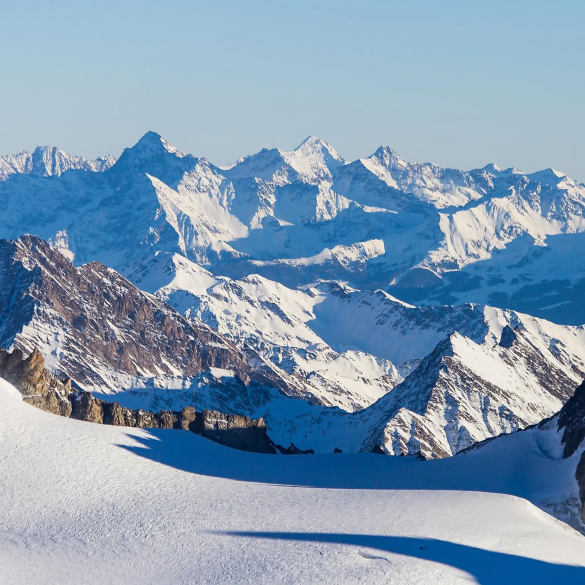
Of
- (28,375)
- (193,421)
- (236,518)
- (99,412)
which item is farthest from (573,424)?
(99,412)

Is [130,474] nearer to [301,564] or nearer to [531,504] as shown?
[301,564]

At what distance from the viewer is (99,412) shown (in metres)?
163

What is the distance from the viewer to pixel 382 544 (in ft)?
299

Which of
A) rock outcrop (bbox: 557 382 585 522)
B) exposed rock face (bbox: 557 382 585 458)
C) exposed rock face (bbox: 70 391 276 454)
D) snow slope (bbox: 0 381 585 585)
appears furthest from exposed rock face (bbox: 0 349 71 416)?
exposed rock face (bbox: 557 382 585 458)

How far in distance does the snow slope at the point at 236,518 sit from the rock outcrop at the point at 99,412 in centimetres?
1239

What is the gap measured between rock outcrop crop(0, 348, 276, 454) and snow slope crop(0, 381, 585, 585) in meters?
12.4

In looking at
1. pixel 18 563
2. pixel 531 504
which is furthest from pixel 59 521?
pixel 531 504

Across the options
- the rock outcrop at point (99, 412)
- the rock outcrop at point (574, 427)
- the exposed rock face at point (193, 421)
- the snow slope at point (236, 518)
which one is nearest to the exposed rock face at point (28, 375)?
the rock outcrop at point (99, 412)

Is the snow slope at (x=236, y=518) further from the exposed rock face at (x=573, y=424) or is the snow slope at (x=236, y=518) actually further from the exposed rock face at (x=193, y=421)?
the exposed rock face at (x=193, y=421)

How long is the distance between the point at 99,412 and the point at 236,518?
70.6 metres

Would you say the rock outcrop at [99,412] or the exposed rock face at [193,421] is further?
the exposed rock face at [193,421]

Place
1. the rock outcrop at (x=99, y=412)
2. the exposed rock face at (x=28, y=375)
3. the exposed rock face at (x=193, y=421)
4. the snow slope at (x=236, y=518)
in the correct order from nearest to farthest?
the snow slope at (x=236, y=518) → the exposed rock face at (x=28, y=375) → the rock outcrop at (x=99, y=412) → the exposed rock face at (x=193, y=421)

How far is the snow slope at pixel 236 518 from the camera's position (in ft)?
280

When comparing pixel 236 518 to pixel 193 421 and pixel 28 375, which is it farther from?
pixel 193 421
